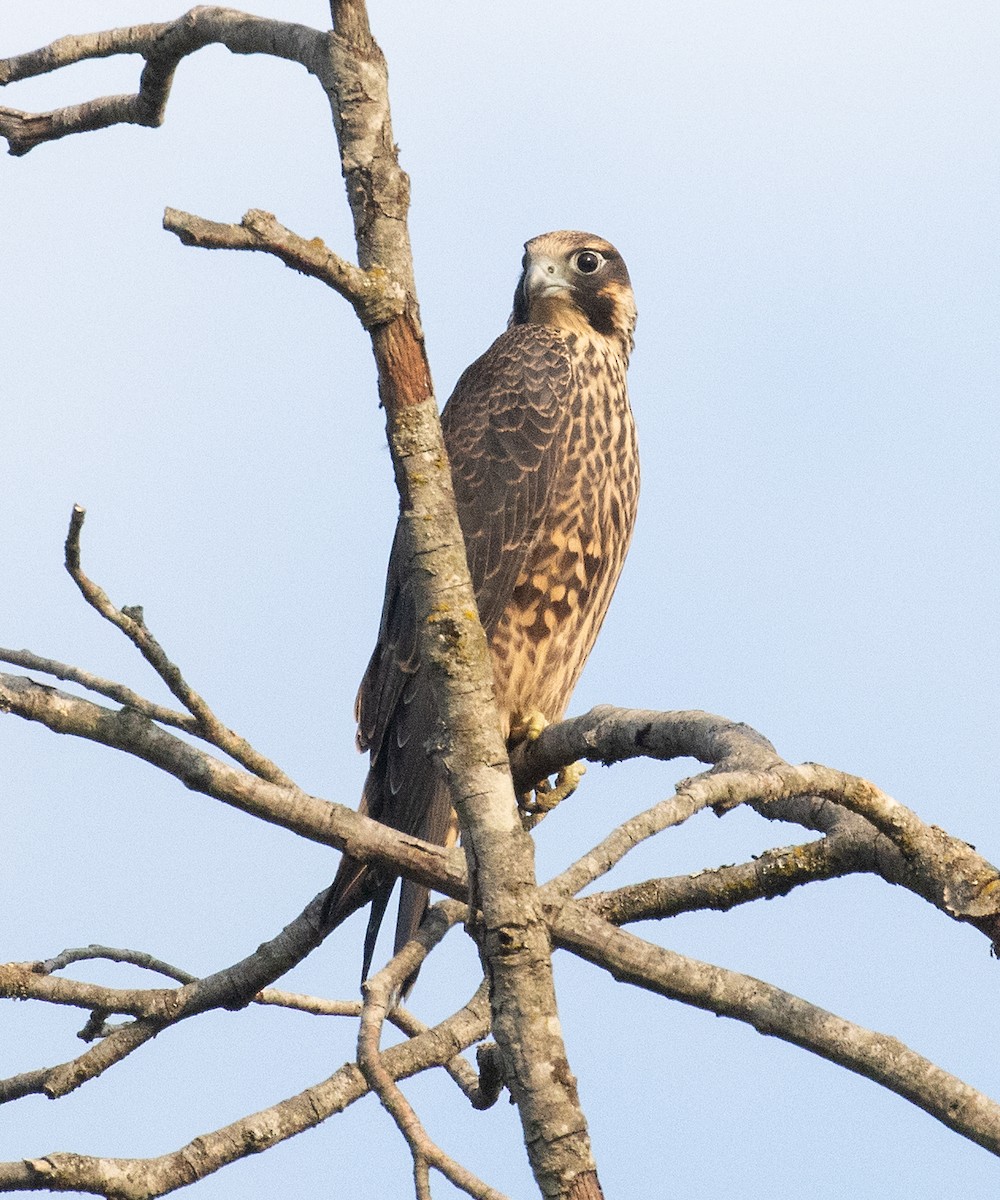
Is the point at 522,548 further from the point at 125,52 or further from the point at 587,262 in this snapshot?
the point at 125,52

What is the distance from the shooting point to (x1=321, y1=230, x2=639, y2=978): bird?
377 cm

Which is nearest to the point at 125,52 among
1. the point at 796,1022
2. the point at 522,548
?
the point at 522,548

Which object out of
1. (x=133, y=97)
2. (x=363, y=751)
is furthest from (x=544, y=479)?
(x=133, y=97)

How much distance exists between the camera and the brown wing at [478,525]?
3674 mm

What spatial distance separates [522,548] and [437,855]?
1.81 meters

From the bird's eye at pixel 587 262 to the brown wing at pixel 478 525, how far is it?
0.32 m

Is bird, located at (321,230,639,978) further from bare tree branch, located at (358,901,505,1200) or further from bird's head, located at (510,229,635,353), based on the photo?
bare tree branch, located at (358,901,505,1200)

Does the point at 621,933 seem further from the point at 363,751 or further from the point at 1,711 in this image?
the point at 363,751

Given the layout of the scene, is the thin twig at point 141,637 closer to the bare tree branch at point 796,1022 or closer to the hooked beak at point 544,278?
the bare tree branch at point 796,1022

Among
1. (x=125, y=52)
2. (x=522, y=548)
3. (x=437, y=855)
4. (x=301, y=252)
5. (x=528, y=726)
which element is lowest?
(x=437, y=855)

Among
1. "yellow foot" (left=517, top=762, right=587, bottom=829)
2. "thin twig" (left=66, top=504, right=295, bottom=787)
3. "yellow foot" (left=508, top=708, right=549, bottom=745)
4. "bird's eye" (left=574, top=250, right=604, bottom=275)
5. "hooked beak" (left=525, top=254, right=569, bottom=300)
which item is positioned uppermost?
"bird's eye" (left=574, top=250, right=604, bottom=275)

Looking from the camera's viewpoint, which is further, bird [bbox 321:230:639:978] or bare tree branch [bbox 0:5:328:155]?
bird [bbox 321:230:639:978]

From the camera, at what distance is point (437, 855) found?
221cm

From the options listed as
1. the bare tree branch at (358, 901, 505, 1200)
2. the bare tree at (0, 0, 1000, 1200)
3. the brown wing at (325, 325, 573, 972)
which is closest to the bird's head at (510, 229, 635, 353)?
the brown wing at (325, 325, 573, 972)
